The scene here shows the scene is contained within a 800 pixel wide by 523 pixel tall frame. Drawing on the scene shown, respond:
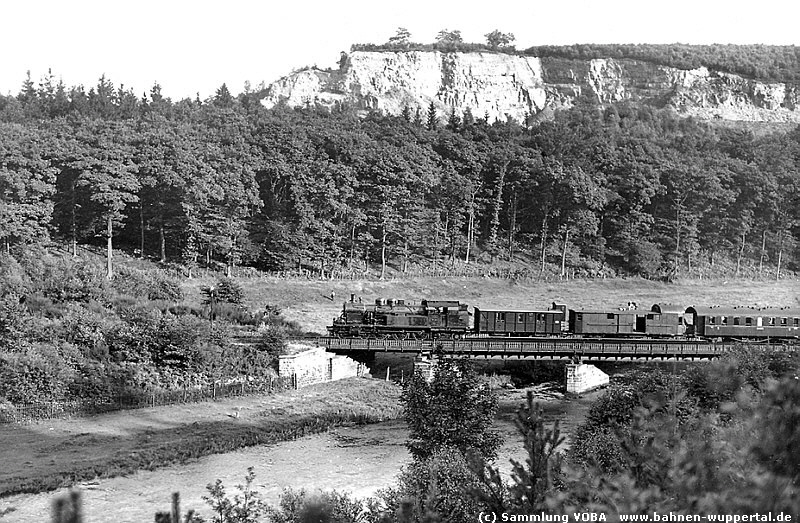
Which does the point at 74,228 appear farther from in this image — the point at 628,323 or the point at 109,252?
the point at 628,323

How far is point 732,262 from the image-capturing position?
99.8 metres

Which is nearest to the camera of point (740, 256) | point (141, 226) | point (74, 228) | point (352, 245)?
point (74, 228)

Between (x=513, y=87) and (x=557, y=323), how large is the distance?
139m

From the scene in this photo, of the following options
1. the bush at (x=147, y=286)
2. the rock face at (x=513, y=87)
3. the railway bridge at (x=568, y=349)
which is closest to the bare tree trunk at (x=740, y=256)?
the railway bridge at (x=568, y=349)

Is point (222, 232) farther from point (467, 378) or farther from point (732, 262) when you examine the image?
point (732, 262)

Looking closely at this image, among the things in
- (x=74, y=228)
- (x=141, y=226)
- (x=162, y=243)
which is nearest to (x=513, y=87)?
(x=141, y=226)

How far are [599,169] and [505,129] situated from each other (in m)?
15.9

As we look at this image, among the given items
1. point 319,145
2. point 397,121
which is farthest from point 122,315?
point 397,121

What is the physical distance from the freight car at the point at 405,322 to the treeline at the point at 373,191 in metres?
21.6

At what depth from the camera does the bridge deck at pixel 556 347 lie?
49938mm

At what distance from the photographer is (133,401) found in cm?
4422

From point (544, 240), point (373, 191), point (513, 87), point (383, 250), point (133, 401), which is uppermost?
point (513, 87)

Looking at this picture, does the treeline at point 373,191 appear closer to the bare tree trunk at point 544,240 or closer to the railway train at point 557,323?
the bare tree trunk at point 544,240

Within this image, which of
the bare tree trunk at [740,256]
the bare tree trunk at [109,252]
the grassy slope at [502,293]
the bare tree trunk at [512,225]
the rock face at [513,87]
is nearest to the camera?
the bare tree trunk at [109,252]
